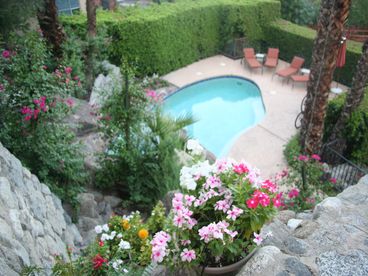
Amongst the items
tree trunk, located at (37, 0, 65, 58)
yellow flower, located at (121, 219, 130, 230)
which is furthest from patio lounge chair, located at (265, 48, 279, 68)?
yellow flower, located at (121, 219, 130, 230)

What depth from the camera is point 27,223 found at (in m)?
4.02

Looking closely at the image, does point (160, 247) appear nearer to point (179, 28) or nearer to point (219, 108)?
point (219, 108)

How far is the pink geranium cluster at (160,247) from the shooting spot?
265 cm

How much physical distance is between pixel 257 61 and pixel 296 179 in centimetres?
864

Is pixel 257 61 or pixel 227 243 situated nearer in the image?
pixel 227 243

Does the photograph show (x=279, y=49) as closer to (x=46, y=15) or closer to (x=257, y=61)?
(x=257, y=61)

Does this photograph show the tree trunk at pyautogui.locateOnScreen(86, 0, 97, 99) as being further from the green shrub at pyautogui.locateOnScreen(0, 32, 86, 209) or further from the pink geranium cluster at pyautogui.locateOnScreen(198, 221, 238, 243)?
the pink geranium cluster at pyautogui.locateOnScreen(198, 221, 238, 243)

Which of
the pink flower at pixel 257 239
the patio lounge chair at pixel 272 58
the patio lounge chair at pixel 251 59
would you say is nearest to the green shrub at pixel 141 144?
the pink flower at pixel 257 239

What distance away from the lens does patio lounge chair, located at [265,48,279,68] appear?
1515cm

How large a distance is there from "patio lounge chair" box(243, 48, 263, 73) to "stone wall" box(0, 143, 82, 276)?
36.9 ft

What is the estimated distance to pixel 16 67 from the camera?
206 inches

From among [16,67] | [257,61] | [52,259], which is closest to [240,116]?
[257,61]

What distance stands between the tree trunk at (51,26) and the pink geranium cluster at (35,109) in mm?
4550

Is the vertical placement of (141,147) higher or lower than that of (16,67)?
lower
